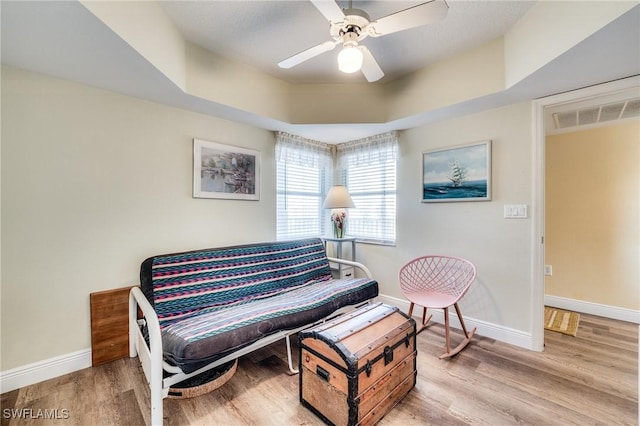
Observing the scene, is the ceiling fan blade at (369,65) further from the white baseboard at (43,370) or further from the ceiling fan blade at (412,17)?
the white baseboard at (43,370)

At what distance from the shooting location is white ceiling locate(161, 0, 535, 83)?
1651 millimetres

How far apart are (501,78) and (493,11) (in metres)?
0.49

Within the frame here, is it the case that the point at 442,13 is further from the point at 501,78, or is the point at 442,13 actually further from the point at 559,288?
the point at 559,288

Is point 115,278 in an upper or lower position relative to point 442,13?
lower

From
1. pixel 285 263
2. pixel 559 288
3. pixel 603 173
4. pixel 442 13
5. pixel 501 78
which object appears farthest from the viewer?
pixel 559 288

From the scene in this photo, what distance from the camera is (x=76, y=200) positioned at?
6.09ft

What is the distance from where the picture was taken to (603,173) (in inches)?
109

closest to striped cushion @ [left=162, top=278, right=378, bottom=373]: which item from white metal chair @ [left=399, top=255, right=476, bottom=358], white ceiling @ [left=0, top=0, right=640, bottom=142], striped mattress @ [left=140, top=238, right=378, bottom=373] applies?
striped mattress @ [left=140, top=238, right=378, bottom=373]

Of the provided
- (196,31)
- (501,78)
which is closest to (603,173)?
(501,78)

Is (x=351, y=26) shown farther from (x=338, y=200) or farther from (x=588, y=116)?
(x=588, y=116)

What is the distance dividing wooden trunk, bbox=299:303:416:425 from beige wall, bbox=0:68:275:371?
1563 millimetres

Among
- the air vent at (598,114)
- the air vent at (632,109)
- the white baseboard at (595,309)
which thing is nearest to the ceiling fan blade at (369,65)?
the air vent at (598,114)

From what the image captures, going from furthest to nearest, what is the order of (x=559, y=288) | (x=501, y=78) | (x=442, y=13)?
1. (x=559, y=288)
2. (x=501, y=78)
3. (x=442, y=13)

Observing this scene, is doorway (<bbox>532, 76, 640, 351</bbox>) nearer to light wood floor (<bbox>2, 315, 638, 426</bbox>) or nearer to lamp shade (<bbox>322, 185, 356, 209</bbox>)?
light wood floor (<bbox>2, 315, 638, 426</bbox>)
